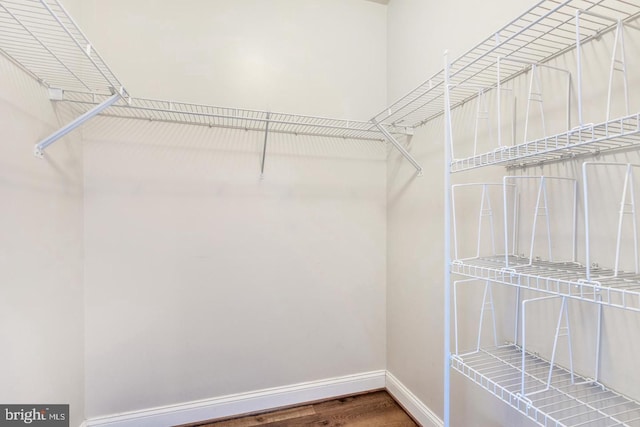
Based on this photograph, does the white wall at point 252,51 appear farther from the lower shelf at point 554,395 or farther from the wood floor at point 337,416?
the wood floor at point 337,416

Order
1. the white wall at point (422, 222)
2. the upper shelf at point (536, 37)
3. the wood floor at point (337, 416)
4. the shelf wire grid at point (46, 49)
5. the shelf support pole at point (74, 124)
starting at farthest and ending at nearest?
the wood floor at point (337, 416), the white wall at point (422, 222), the shelf support pole at point (74, 124), the shelf wire grid at point (46, 49), the upper shelf at point (536, 37)

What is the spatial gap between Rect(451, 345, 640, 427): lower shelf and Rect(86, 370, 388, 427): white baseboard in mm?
1104

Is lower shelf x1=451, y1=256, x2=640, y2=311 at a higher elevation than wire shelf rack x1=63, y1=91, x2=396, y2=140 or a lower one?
lower

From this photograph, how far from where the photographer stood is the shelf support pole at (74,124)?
1.16m

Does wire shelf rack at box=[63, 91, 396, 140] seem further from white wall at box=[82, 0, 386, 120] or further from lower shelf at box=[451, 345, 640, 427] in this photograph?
lower shelf at box=[451, 345, 640, 427]

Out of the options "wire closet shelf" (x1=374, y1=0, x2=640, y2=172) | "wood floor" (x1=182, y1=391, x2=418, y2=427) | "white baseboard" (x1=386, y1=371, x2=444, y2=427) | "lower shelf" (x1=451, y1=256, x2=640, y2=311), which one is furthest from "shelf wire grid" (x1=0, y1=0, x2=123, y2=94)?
"white baseboard" (x1=386, y1=371, x2=444, y2=427)

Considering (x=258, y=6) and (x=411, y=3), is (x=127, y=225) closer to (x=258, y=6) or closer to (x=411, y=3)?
(x=258, y=6)

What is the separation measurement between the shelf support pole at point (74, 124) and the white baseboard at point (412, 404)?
2149 mm

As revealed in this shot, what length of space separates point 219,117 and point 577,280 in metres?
1.51

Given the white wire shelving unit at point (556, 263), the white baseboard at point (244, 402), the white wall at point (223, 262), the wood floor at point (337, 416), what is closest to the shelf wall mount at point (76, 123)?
the white wall at point (223, 262)

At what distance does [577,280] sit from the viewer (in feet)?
2.32

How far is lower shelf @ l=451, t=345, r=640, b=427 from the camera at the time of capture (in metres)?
0.72

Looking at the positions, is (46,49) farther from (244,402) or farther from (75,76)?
(244,402)

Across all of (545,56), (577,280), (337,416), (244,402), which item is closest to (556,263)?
(577,280)
